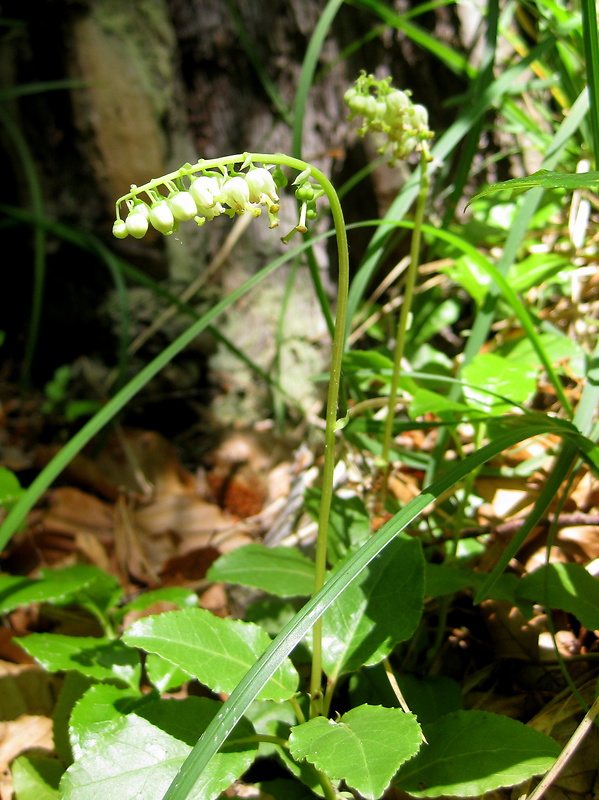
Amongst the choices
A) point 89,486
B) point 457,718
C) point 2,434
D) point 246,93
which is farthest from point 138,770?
point 246,93

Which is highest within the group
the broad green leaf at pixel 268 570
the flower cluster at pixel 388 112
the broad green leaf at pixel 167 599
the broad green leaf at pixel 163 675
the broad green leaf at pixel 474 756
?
the flower cluster at pixel 388 112

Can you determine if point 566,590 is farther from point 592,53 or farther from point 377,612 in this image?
point 592,53

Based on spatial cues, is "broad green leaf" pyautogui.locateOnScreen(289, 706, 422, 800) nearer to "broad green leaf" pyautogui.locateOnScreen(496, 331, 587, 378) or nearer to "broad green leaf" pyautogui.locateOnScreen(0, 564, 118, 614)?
"broad green leaf" pyautogui.locateOnScreen(0, 564, 118, 614)

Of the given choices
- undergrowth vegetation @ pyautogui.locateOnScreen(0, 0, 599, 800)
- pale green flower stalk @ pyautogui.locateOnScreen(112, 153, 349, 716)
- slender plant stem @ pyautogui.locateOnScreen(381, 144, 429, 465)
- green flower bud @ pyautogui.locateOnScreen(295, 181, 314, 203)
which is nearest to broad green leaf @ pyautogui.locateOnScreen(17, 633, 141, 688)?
undergrowth vegetation @ pyautogui.locateOnScreen(0, 0, 599, 800)

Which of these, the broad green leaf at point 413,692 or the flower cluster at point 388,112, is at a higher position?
the flower cluster at point 388,112

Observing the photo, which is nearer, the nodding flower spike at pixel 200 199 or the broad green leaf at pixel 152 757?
the nodding flower spike at pixel 200 199

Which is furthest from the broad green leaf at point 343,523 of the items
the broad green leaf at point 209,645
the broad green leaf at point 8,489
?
the broad green leaf at point 8,489

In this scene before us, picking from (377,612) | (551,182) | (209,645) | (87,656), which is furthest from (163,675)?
(551,182)

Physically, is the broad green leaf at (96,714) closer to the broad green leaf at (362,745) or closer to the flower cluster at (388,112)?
the broad green leaf at (362,745)
